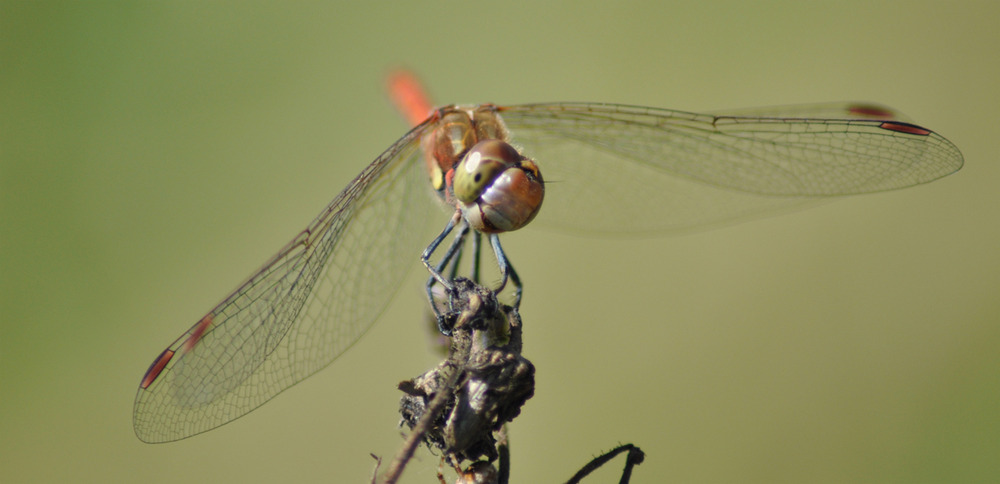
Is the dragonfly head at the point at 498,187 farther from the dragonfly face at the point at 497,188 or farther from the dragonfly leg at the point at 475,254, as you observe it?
the dragonfly leg at the point at 475,254

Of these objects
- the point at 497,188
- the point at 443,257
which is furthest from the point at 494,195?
the point at 443,257

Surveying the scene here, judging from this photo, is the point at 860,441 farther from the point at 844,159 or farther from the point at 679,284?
the point at 844,159

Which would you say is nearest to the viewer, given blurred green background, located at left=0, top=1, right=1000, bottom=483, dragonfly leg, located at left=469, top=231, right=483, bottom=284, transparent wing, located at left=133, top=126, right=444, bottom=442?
transparent wing, located at left=133, top=126, right=444, bottom=442

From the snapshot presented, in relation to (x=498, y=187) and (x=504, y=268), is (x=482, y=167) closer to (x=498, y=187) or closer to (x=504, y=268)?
(x=498, y=187)

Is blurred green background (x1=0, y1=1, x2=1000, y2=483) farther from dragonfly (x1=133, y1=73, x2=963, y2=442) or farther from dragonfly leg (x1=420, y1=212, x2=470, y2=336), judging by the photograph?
dragonfly leg (x1=420, y1=212, x2=470, y2=336)

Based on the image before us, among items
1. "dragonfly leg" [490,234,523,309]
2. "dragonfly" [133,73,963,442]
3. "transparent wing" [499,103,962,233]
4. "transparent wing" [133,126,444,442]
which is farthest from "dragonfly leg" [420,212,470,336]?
"transparent wing" [499,103,962,233]

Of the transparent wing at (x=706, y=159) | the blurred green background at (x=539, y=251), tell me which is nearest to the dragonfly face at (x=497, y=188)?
the transparent wing at (x=706, y=159)
